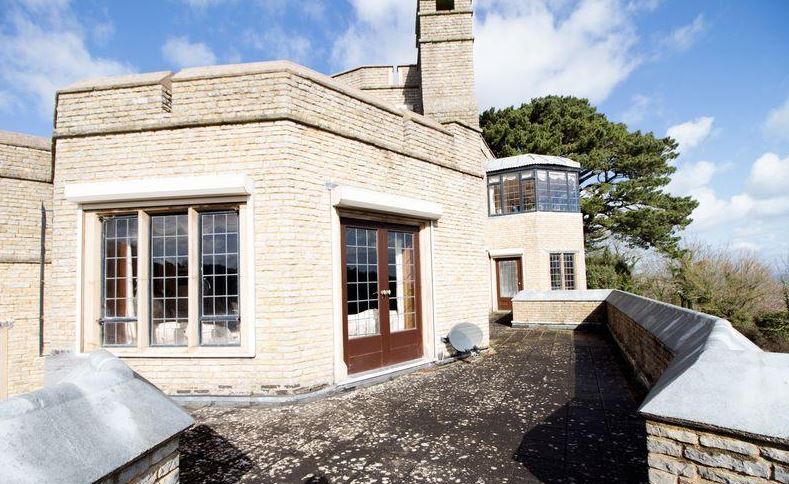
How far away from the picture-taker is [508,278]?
65.2 ft

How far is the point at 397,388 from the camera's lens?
247 inches

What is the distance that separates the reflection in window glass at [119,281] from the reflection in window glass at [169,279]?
1.00 ft

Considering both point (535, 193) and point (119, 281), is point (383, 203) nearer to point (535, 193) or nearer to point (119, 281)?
point (119, 281)

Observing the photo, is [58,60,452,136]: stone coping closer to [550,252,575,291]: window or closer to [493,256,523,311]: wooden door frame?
[493,256,523,311]: wooden door frame

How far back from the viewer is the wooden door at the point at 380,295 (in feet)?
22.1

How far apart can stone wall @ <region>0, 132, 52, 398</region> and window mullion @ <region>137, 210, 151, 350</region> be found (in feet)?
12.7

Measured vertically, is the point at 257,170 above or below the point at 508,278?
above

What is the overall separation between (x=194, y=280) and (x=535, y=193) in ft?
55.3

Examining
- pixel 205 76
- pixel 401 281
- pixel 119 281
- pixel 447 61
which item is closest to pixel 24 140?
pixel 119 281

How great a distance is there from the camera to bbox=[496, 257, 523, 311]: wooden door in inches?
769

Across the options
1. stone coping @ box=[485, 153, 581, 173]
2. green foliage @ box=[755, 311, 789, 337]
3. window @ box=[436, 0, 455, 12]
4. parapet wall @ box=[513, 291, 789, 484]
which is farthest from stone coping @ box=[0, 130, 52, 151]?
green foliage @ box=[755, 311, 789, 337]

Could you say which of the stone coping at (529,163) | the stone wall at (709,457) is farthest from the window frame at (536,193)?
the stone wall at (709,457)

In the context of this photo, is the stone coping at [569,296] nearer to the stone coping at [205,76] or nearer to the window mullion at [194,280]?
the stone coping at [205,76]

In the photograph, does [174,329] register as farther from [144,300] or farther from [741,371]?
[741,371]
